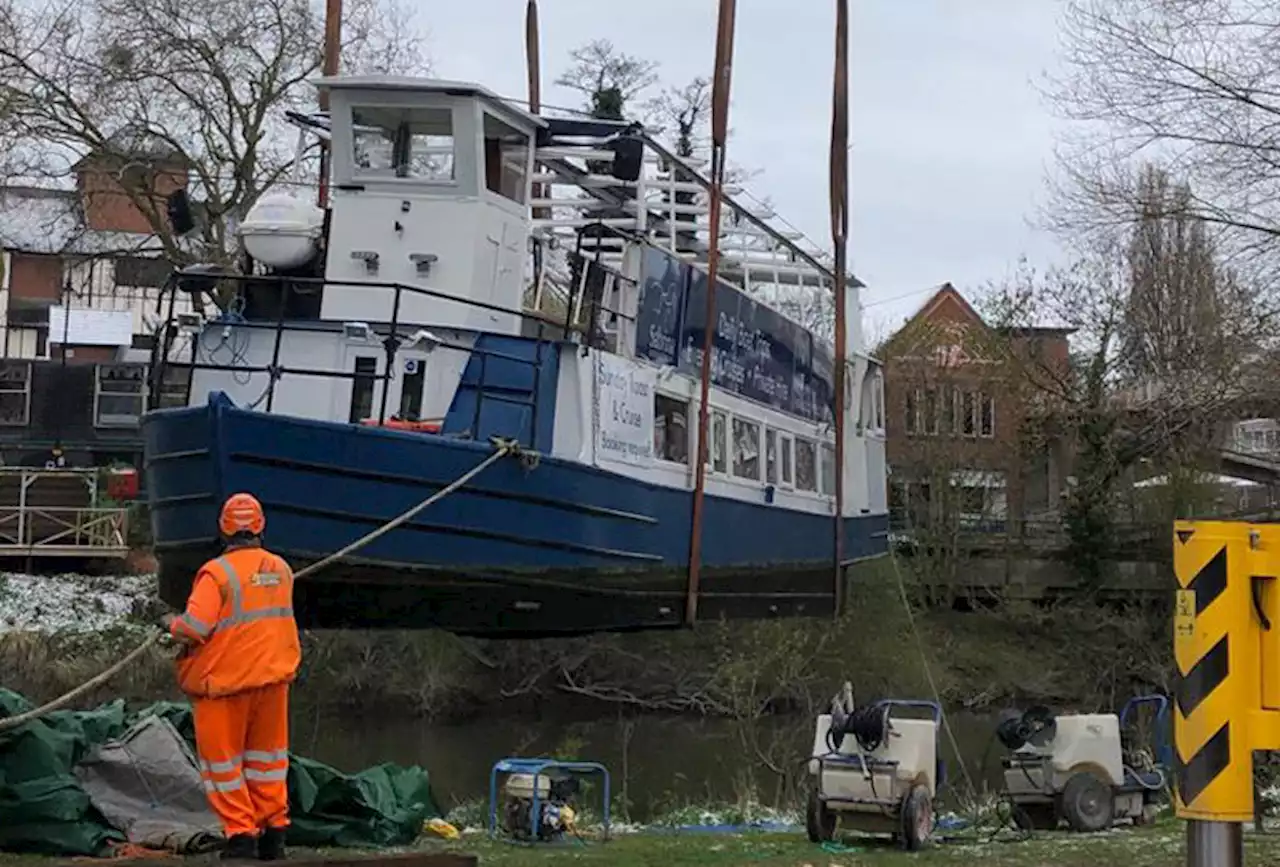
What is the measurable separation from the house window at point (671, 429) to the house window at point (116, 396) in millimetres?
32624

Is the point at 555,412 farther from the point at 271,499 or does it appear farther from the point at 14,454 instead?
the point at 14,454

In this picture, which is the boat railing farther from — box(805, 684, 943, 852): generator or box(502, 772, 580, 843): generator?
box(805, 684, 943, 852): generator

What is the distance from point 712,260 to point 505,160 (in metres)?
1.84

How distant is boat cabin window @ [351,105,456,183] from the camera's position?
13.3 metres

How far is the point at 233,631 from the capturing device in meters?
7.11

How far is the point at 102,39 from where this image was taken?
32.2 meters

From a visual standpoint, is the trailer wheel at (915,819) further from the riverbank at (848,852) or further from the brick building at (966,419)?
the brick building at (966,419)

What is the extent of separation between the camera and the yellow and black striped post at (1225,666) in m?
4.03

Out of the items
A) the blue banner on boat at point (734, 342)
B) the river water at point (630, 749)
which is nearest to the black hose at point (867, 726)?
the blue banner on boat at point (734, 342)

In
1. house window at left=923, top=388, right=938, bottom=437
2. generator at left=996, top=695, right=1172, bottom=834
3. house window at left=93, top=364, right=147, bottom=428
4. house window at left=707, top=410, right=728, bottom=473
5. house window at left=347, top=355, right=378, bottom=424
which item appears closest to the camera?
generator at left=996, top=695, right=1172, bottom=834

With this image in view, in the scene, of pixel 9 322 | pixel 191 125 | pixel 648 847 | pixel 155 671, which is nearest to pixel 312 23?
pixel 191 125

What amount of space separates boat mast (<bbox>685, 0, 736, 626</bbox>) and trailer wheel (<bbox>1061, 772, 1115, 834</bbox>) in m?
3.45

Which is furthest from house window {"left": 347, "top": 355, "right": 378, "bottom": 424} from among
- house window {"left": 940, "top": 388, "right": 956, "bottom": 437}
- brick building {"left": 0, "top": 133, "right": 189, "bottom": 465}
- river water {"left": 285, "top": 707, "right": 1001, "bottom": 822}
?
house window {"left": 940, "top": 388, "right": 956, "bottom": 437}

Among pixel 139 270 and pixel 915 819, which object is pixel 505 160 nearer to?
pixel 915 819
